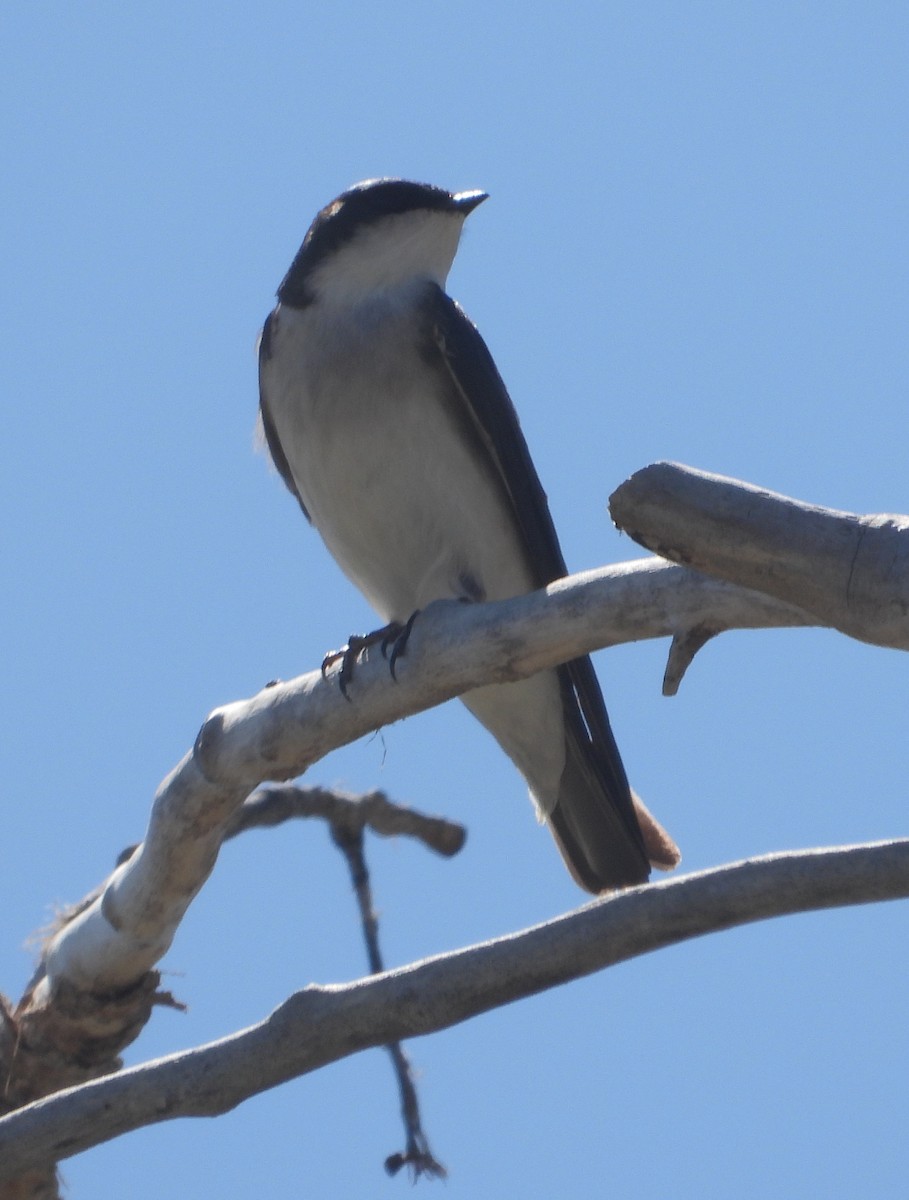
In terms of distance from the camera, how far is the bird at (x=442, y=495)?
20.7ft

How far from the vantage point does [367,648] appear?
5.64 metres

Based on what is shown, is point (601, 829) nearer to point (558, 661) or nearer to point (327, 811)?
point (327, 811)

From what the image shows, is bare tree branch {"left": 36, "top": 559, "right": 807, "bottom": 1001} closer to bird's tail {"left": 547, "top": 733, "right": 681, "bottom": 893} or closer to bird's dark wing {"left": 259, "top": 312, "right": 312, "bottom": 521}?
bird's tail {"left": 547, "top": 733, "right": 681, "bottom": 893}

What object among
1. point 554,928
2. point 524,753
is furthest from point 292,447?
point 554,928

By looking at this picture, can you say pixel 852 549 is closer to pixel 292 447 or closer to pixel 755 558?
pixel 755 558

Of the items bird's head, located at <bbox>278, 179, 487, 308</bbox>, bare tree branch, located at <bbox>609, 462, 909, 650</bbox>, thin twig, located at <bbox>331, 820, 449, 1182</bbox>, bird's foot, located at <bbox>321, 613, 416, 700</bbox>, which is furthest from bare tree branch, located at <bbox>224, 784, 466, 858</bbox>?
bare tree branch, located at <bbox>609, 462, 909, 650</bbox>

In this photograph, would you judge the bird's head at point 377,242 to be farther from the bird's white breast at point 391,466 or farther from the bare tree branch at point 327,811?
the bare tree branch at point 327,811

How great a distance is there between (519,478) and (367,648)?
1.23m

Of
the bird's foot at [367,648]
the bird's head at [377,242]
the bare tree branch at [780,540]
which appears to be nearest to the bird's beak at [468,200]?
the bird's head at [377,242]

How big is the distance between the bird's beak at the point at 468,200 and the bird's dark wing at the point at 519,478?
2.57ft

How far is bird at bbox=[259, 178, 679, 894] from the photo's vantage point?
632cm

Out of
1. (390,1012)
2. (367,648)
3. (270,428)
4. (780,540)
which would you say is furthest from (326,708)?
(270,428)

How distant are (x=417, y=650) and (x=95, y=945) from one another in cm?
189

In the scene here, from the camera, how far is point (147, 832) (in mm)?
A: 5719
